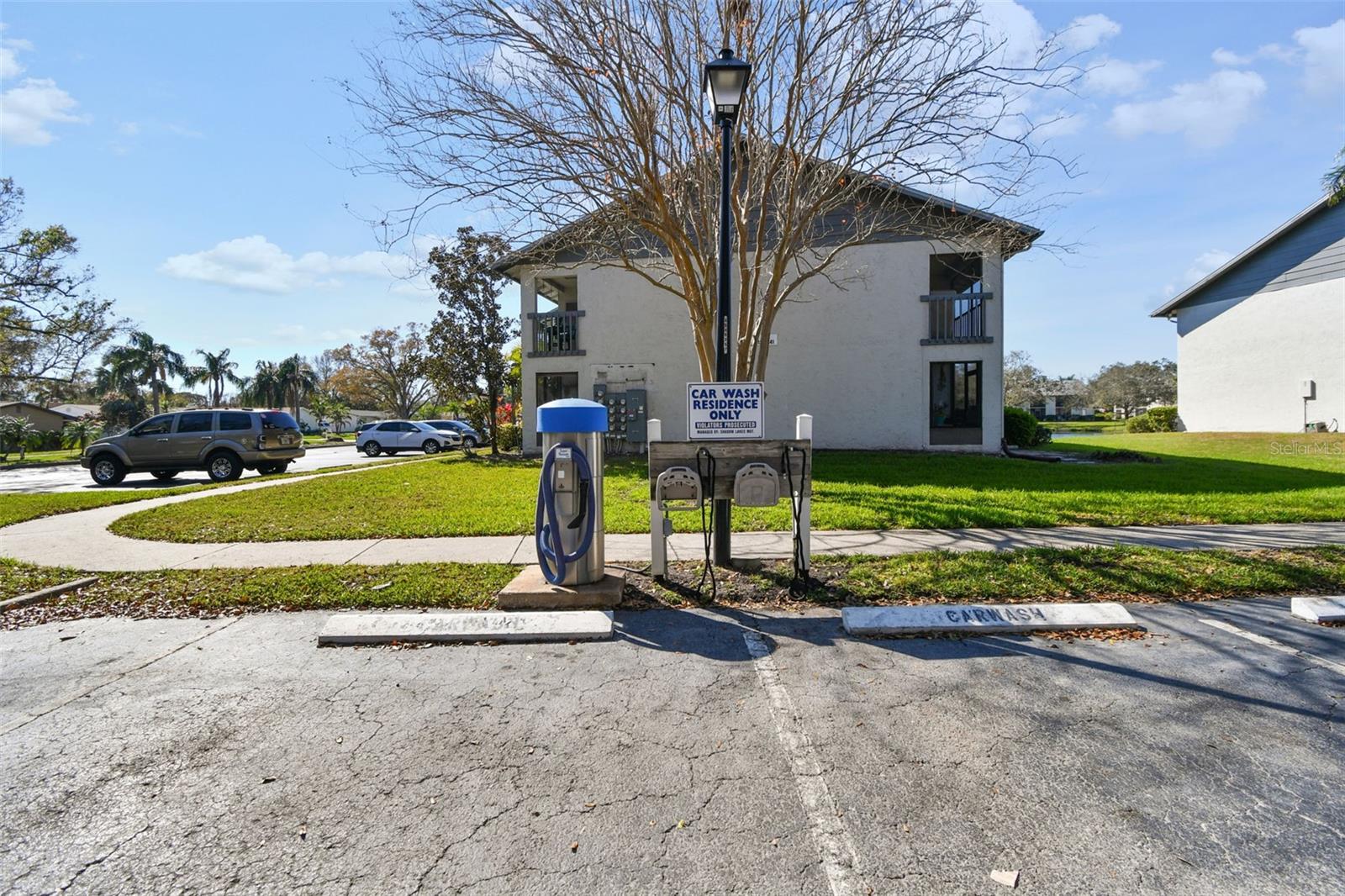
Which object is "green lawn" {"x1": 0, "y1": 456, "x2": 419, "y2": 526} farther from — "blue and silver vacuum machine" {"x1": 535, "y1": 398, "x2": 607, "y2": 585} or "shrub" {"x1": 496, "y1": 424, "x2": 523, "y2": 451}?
"shrub" {"x1": 496, "y1": 424, "x2": 523, "y2": 451}

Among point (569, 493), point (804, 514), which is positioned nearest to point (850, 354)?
point (804, 514)

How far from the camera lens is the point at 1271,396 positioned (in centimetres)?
2703

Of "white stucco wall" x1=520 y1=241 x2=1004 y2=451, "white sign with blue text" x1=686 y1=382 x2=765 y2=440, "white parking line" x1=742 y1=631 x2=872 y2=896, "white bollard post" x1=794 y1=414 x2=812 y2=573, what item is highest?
"white stucco wall" x1=520 y1=241 x2=1004 y2=451

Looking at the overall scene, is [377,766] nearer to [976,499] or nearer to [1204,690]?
[1204,690]

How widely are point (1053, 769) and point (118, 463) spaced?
67.1ft

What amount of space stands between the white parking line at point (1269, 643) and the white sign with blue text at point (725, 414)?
3638 millimetres

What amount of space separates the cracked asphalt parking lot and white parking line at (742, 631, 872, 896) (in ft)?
0.04

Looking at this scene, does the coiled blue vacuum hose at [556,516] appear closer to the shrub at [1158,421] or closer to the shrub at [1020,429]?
the shrub at [1020,429]

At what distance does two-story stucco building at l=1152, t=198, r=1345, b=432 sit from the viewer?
81.2ft

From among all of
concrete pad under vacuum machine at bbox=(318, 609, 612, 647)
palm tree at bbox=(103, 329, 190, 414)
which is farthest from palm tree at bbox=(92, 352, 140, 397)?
concrete pad under vacuum machine at bbox=(318, 609, 612, 647)

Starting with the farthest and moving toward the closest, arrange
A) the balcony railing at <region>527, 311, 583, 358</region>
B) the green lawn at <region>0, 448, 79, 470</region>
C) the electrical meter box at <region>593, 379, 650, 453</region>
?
the green lawn at <region>0, 448, 79, 470</region>, the balcony railing at <region>527, 311, 583, 358</region>, the electrical meter box at <region>593, 379, 650, 453</region>

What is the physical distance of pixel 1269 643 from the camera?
4488 mm

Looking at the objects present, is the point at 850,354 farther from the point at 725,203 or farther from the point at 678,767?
the point at 678,767

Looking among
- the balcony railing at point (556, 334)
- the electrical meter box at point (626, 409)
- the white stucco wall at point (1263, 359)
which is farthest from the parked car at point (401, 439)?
the white stucco wall at point (1263, 359)
